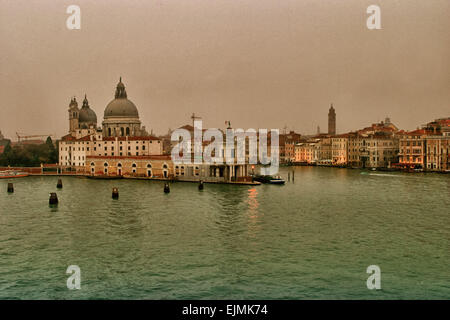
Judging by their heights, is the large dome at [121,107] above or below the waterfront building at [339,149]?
above

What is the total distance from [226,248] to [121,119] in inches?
994

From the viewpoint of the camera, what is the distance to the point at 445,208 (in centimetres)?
1152

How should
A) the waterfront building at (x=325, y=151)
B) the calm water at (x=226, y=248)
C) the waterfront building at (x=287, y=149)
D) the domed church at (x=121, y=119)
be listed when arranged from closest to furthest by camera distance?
the calm water at (x=226, y=248) < the domed church at (x=121, y=119) < the waterfront building at (x=325, y=151) < the waterfront building at (x=287, y=149)

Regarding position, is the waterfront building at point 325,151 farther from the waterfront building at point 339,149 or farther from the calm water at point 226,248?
the calm water at point 226,248

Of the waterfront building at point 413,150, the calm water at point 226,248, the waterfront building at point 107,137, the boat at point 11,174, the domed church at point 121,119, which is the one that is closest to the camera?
the calm water at point 226,248

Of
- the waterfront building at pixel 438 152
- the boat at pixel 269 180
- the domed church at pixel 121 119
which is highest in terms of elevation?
the domed church at pixel 121 119

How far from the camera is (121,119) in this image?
102 feet

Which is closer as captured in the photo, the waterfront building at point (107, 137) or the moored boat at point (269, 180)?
the moored boat at point (269, 180)

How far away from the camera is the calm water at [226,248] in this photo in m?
5.46

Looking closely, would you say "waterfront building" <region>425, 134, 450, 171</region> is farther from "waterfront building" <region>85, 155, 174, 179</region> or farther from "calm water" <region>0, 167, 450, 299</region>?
"waterfront building" <region>85, 155, 174, 179</region>

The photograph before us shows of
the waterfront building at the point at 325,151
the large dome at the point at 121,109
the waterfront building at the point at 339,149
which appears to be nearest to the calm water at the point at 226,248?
the large dome at the point at 121,109
